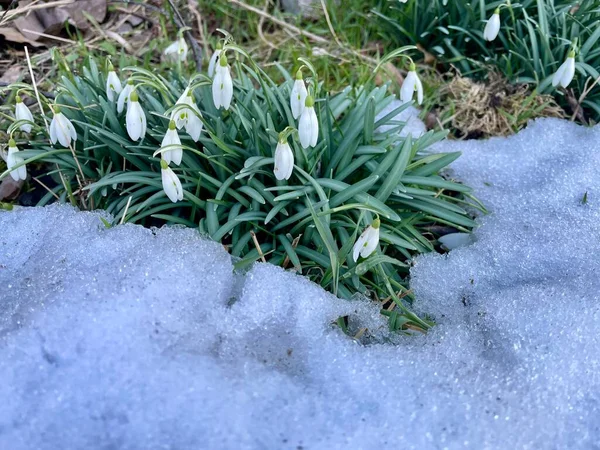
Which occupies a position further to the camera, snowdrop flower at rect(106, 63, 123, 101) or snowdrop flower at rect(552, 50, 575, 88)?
snowdrop flower at rect(552, 50, 575, 88)

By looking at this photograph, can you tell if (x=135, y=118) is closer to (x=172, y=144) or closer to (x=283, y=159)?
(x=172, y=144)

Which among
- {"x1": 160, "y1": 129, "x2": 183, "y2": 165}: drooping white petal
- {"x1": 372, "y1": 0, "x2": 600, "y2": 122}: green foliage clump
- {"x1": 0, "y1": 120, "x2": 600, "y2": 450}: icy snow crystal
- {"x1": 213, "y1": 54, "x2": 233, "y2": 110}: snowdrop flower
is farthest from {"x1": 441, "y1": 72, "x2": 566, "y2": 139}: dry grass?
{"x1": 160, "y1": 129, "x2": 183, "y2": 165}: drooping white petal

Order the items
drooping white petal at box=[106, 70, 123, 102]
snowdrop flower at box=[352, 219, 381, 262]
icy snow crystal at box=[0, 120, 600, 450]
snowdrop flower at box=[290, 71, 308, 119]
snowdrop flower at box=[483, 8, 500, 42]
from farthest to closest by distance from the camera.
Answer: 1. snowdrop flower at box=[483, 8, 500, 42]
2. drooping white petal at box=[106, 70, 123, 102]
3. snowdrop flower at box=[290, 71, 308, 119]
4. snowdrop flower at box=[352, 219, 381, 262]
5. icy snow crystal at box=[0, 120, 600, 450]

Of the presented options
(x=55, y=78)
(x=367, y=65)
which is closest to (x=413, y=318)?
(x=367, y=65)

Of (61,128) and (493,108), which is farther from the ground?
(61,128)

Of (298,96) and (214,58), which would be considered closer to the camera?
(298,96)

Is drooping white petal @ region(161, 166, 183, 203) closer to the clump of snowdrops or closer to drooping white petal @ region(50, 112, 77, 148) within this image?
the clump of snowdrops

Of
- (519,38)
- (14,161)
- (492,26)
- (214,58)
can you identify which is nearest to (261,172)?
(214,58)

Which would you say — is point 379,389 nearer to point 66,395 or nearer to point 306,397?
point 306,397

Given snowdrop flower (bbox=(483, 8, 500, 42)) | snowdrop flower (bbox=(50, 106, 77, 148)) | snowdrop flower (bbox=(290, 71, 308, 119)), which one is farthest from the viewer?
snowdrop flower (bbox=(483, 8, 500, 42))
